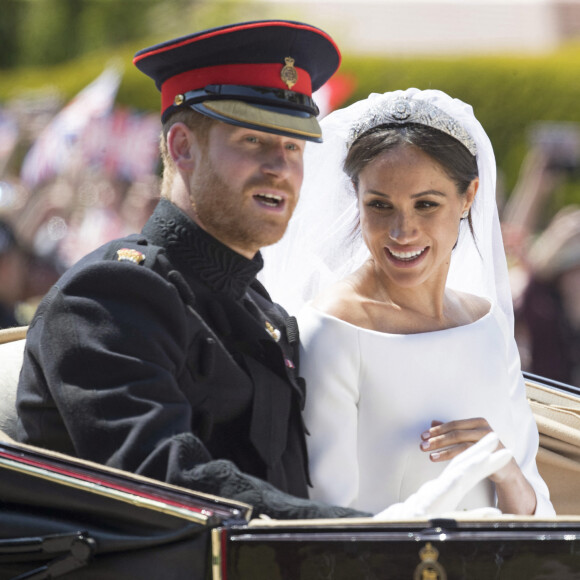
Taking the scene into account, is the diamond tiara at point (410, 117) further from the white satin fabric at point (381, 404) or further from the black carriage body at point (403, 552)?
the black carriage body at point (403, 552)

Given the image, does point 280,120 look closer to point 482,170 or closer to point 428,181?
point 428,181

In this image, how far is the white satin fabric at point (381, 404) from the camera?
8.50ft

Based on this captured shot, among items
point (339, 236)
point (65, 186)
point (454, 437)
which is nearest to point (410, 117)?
point (339, 236)

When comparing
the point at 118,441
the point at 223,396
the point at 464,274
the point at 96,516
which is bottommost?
the point at 96,516

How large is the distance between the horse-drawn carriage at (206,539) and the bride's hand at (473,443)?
0.62m

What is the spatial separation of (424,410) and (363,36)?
1917 cm

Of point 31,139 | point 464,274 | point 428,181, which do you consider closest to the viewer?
point 428,181

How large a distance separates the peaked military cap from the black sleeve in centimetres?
46

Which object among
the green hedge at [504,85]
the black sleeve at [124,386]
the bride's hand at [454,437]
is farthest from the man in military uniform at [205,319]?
the green hedge at [504,85]

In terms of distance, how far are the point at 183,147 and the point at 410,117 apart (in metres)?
0.60

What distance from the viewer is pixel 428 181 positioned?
8.73 feet

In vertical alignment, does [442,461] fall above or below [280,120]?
below

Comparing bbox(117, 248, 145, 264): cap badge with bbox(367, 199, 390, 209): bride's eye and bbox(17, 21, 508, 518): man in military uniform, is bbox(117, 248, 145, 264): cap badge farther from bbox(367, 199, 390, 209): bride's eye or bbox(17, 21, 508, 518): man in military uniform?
bbox(367, 199, 390, 209): bride's eye

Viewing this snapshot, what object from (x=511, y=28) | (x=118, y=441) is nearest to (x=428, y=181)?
(x=118, y=441)
